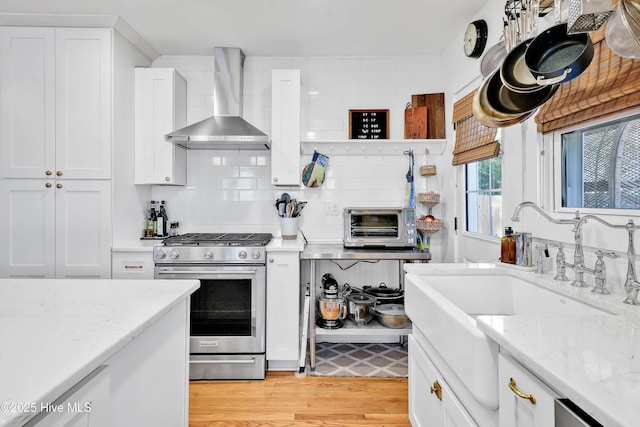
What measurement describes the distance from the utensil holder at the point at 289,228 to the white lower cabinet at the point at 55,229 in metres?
1.27

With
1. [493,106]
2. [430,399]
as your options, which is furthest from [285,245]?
[493,106]

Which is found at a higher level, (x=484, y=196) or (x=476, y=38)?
(x=476, y=38)

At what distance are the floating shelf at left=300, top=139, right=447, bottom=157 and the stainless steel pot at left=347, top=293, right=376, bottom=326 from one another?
126 cm

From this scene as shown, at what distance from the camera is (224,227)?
10.1 ft

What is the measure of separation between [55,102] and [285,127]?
1.66 m

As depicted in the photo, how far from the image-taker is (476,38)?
90.4 inches

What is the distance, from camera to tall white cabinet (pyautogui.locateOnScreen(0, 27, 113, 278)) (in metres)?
2.47

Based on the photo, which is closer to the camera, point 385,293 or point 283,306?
point 283,306

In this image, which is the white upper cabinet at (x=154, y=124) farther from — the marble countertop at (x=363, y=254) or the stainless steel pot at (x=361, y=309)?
the stainless steel pot at (x=361, y=309)

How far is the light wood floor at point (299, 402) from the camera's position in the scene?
78.6 inches

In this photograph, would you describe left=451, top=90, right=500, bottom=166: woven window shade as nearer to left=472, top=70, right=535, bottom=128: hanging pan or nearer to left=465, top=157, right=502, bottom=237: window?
left=465, top=157, right=502, bottom=237: window

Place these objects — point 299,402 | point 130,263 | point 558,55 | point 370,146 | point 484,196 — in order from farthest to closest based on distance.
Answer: point 370,146 → point 130,263 → point 484,196 → point 299,402 → point 558,55

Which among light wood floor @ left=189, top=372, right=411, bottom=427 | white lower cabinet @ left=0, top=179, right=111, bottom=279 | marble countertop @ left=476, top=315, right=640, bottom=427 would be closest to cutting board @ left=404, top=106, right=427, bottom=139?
light wood floor @ left=189, top=372, right=411, bottom=427

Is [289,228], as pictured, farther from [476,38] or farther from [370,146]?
[476,38]
